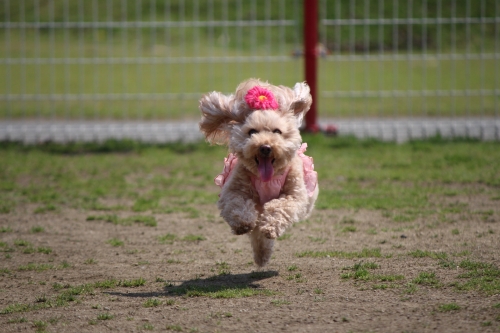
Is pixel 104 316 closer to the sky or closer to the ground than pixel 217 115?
closer to the ground

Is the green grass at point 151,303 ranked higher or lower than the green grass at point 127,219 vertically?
higher

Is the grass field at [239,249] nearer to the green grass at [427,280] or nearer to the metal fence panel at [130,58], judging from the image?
the green grass at [427,280]

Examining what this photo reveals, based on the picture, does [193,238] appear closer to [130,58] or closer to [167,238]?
[167,238]

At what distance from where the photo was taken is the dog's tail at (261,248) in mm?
4980

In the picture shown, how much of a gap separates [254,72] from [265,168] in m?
9.77

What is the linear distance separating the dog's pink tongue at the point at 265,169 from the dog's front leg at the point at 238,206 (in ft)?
0.67

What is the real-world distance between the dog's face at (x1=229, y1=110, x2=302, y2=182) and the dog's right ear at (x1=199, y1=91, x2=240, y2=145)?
9.0 inches

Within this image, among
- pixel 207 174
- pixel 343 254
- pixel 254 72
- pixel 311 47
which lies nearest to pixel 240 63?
pixel 311 47

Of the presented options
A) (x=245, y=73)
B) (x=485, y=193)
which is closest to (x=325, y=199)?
(x=485, y=193)

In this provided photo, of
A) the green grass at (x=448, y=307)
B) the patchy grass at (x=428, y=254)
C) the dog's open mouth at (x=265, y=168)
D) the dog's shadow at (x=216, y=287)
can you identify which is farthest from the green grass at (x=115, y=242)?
the green grass at (x=448, y=307)

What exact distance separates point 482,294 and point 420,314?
55 cm

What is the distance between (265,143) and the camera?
15.5 ft

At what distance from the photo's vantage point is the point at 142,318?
4.07 metres

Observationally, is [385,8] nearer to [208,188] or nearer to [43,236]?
[208,188]
